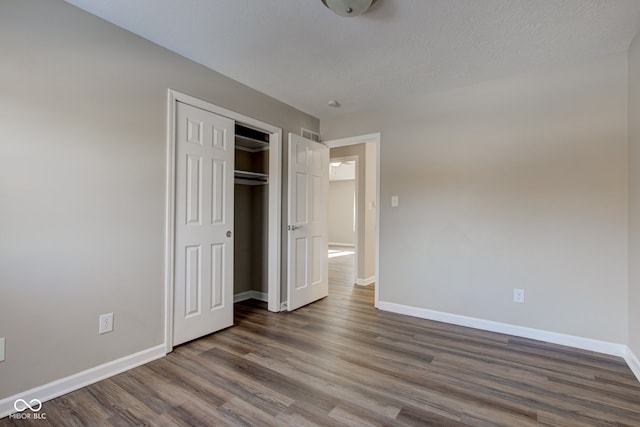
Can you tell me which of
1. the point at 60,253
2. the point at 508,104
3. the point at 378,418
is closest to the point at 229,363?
the point at 378,418

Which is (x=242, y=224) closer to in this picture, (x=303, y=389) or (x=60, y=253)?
(x=60, y=253)

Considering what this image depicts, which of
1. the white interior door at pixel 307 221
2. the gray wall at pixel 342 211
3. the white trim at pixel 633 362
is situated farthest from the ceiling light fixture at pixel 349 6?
the gray wall at pixel 342 211

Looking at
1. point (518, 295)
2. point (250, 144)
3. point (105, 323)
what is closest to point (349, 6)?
point (250, 144)

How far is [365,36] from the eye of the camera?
2162mm

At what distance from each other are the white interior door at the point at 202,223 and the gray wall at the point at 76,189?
0.16 meters

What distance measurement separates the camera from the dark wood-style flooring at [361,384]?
1625mm

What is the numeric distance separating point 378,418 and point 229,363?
3.76 ft

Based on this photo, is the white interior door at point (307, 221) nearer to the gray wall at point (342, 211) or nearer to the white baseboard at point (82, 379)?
the white baseboard at point (82, 379)

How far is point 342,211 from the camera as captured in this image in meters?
10.5

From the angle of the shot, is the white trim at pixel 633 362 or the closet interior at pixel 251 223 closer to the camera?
the white trim at pixel 633 362


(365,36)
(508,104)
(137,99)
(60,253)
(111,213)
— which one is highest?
(365,36)

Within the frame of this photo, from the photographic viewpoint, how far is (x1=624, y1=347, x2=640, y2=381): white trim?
6.68 feet

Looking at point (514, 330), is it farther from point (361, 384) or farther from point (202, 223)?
point (202, 223)

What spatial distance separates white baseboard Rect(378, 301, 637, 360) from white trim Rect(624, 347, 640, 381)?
0.02 meters
